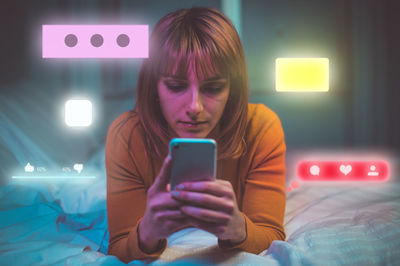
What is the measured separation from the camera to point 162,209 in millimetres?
469

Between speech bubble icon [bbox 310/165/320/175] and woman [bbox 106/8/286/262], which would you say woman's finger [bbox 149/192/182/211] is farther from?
speech bubble icon [bbox 310/165/320/175]

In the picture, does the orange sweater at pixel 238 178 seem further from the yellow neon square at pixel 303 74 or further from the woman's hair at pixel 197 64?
the yellow neon square at pixel 303 74

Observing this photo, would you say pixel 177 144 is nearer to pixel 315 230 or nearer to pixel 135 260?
pixel 135 260

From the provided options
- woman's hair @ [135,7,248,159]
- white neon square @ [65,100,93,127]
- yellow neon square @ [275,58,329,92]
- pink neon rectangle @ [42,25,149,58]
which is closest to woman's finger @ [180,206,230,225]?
woman's hair @ [135,7,248,159]

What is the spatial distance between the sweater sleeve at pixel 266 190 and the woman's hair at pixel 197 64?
6cm

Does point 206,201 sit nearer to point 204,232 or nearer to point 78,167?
point 204,232

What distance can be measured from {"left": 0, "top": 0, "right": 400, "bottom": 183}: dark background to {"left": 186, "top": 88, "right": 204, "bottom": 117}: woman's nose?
69cm

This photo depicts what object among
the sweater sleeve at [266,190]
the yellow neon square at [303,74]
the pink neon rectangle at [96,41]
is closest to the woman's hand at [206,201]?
the sweater sleeve at [266,190]

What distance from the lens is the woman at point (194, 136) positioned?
474 mm

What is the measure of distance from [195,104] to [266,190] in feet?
0.89

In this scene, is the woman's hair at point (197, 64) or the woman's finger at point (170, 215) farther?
the woman's hair at point (197, 64)

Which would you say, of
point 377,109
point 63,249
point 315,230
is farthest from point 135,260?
point 377,109

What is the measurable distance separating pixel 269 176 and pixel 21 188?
0.77 m

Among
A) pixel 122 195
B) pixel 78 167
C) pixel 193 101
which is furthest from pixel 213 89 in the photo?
pixel 78 167
